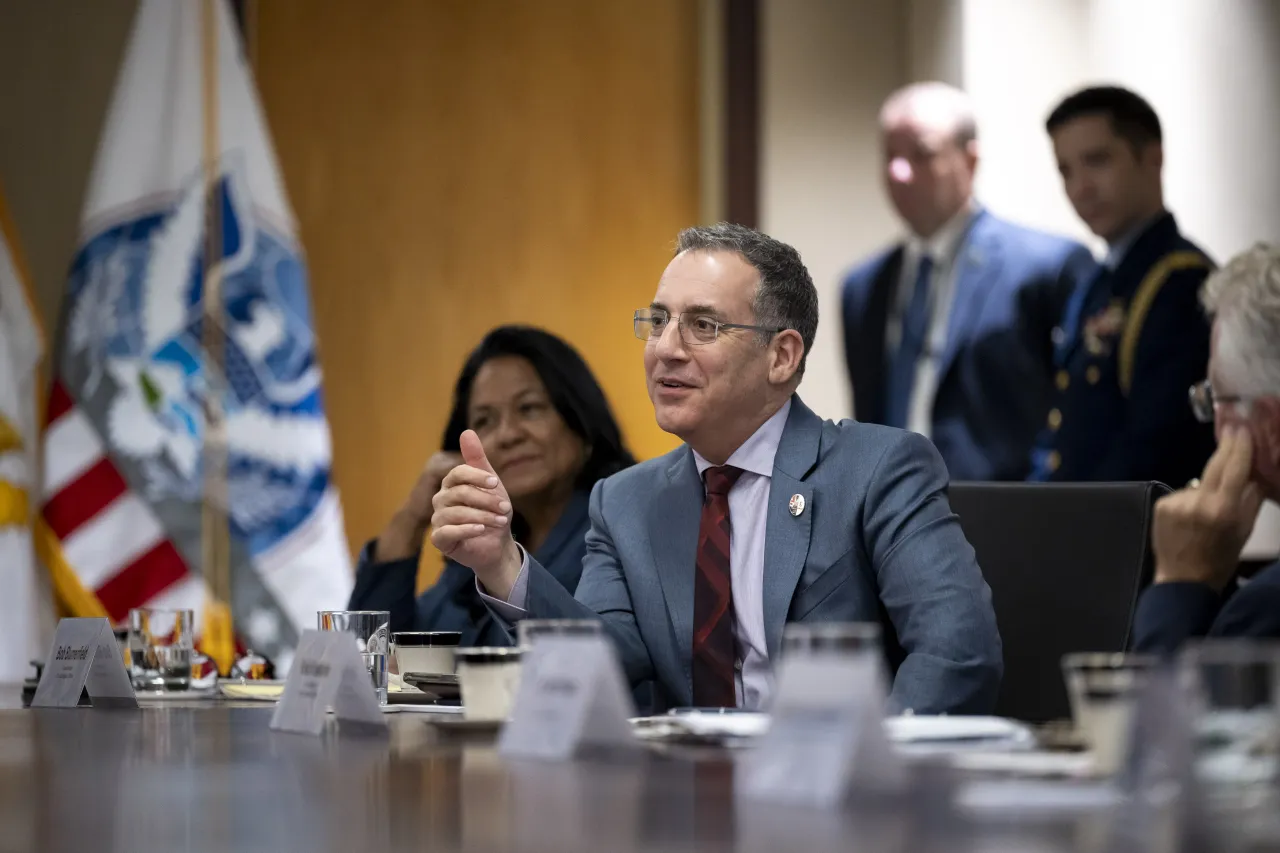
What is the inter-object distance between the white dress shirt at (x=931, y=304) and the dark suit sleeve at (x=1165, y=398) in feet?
1.99

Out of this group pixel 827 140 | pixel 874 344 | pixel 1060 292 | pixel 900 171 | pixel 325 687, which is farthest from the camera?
pixel 827 140

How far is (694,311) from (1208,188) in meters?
1.92

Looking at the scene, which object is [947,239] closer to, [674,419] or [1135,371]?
[1135,371]

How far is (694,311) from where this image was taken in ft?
7.62

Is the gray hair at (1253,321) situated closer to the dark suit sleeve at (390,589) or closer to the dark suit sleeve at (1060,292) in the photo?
the dark suit sleeve at (390,589)

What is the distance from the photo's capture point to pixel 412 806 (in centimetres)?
96

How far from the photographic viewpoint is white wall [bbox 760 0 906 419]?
427 centimetres

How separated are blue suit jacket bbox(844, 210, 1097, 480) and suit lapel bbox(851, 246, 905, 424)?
19 centimetres

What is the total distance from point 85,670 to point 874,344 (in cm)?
270

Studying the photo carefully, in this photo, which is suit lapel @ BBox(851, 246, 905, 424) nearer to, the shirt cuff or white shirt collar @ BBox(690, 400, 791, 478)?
white shirt collar @ BBox(690, 400, 791, 478)

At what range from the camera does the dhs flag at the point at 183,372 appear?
14.2ft

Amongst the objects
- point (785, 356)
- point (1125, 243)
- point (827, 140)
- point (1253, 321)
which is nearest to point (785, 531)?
point (785, 356)

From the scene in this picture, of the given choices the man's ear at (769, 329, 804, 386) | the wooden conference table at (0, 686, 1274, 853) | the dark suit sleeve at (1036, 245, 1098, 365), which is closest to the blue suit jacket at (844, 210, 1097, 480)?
the dark suit sleeve at (1036, 245, 1098, 365)

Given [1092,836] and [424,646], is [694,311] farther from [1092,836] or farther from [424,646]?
[1092,836]
